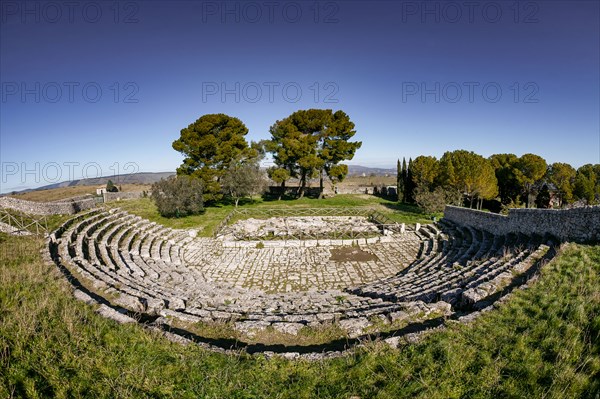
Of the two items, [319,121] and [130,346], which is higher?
[319,121]

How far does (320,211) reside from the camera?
29.7 m

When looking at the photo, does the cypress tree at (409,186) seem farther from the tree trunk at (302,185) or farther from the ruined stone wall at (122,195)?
the ruined stone wall at (122,195)

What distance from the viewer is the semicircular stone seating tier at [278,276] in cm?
732

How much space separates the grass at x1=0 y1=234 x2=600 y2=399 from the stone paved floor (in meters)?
7.24

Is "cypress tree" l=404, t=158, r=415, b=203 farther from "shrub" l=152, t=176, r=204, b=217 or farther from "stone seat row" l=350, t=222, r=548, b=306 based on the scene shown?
"shrub" l=152, t=176, r=204, b=217

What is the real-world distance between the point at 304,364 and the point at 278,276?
349 inches

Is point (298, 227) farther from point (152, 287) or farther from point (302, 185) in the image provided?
point (302, 185)

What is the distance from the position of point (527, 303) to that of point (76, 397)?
30.2ft

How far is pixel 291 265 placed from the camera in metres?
15.1

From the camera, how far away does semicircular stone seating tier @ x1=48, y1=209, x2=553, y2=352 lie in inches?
288

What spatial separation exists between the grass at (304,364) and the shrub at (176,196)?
56.1ft

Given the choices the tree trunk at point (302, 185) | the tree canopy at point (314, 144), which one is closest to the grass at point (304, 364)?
the tree canopy at point (314, 144)

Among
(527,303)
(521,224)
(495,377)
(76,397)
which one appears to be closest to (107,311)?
(76,397)

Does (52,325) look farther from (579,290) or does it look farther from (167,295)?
(579,290)
